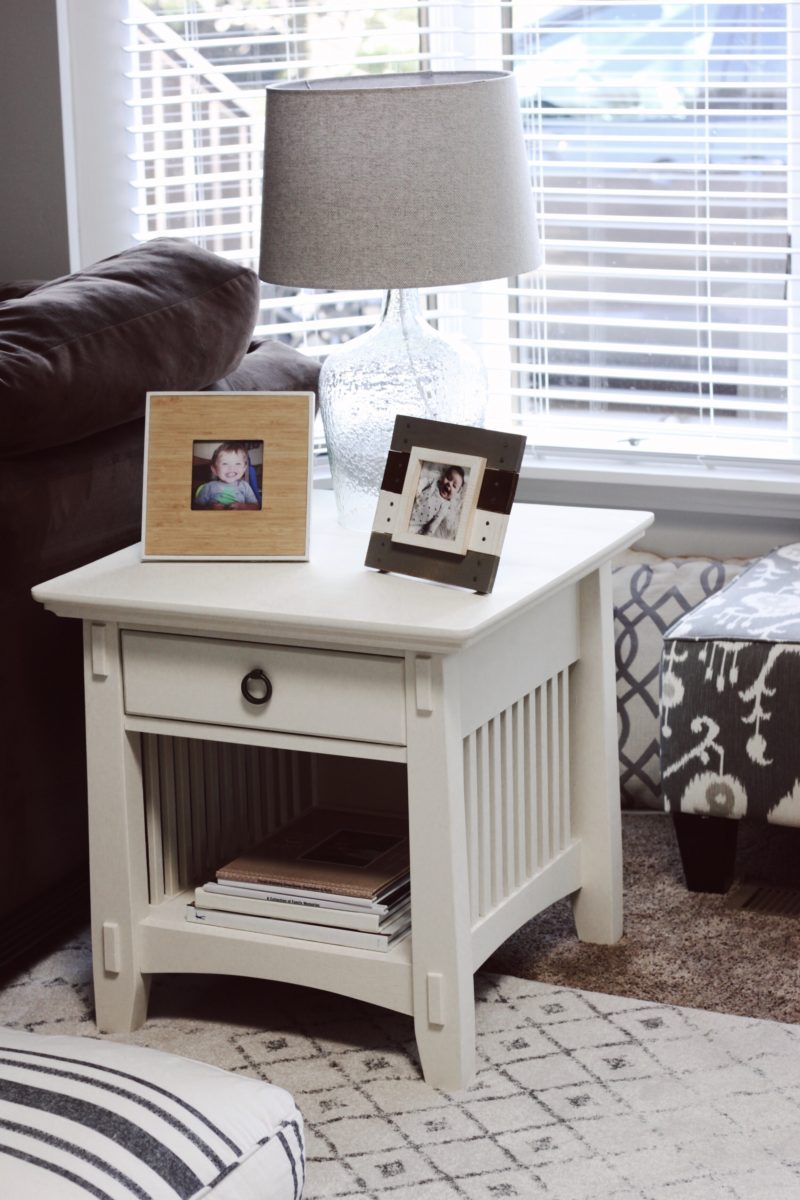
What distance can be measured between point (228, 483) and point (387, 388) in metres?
0.23

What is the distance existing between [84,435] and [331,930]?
65cm

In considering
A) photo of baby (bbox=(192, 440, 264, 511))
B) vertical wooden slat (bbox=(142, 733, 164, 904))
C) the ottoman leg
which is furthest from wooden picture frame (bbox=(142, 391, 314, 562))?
the ottoman leg

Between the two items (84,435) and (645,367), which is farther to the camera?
(645,367)

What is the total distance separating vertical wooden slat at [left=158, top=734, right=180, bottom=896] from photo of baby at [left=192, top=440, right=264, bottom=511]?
30 centimetres

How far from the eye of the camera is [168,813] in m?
1.89

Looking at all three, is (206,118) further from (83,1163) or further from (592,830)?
(83,1163)

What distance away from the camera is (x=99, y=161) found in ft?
9.19

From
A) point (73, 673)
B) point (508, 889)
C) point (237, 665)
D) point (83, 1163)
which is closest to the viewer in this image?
point (83, 1163)

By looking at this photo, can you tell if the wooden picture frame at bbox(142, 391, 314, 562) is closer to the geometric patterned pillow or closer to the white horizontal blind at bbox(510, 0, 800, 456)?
the geometric patterned pillow

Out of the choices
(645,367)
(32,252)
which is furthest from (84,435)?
(645,367)

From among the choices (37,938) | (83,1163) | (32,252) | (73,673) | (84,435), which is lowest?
(37,938)

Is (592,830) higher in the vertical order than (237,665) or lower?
lower

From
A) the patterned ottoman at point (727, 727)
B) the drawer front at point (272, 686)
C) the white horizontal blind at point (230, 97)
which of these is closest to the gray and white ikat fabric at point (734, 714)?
the patterned ottoman at point (727, 727)

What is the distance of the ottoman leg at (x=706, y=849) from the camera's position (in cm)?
213
